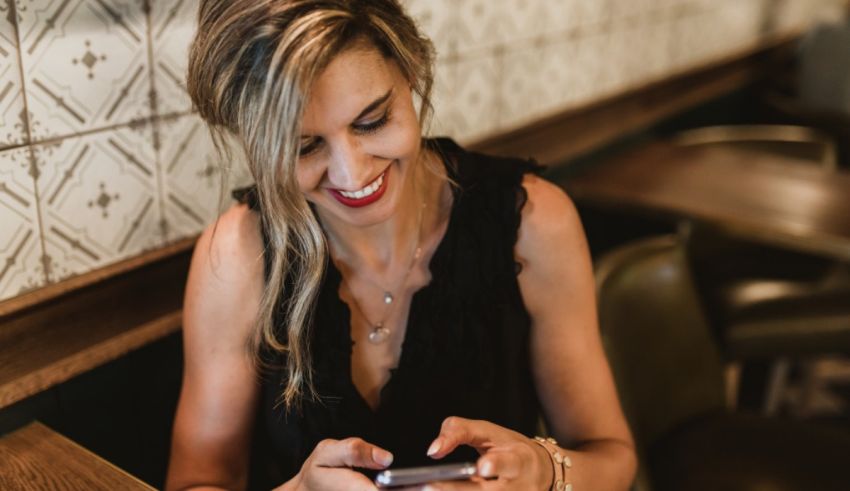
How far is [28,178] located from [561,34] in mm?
1896

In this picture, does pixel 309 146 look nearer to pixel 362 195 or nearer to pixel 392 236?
pixel 362 195

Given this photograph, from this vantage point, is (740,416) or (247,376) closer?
(247,376)

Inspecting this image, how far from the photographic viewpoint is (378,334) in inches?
61.4

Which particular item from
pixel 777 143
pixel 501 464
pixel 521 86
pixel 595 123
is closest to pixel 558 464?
pixel 501 464

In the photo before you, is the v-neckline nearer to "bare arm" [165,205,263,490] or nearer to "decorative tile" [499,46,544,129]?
"bare arm" [165,205,263,490]

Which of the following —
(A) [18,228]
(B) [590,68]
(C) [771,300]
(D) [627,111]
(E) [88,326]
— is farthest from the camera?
(D) [627,111]

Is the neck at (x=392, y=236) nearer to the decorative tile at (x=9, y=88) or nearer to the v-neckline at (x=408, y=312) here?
the v-neckline at (x=408, y=312)

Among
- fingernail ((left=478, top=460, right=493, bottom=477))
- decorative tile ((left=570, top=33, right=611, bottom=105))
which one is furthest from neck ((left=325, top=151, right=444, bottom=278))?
decorative tile ((left=570, top=33, right=611, bottom=105))

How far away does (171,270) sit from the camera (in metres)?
1.70

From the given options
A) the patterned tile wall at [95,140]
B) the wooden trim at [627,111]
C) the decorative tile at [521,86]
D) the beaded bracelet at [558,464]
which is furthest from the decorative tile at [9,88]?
the decorative tile at [521,86]

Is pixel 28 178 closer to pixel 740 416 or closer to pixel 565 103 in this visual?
pixel 740 416

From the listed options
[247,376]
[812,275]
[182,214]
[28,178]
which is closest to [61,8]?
[28,178]

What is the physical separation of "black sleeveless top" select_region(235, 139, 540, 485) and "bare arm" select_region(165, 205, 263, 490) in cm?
5

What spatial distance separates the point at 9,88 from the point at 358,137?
0.56 meters
